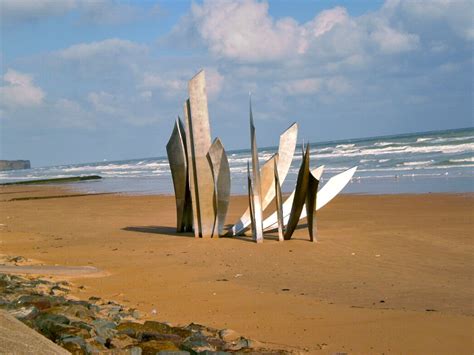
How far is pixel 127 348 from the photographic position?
424 centimetres

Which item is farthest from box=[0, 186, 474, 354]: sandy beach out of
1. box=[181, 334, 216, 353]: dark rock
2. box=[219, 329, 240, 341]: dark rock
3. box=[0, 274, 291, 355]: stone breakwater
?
box=[181, 334, 216, 353]: dark rock

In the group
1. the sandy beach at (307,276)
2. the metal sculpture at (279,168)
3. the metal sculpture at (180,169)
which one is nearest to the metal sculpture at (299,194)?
the sandy beach at (307,276)

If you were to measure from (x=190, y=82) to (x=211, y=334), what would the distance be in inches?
238

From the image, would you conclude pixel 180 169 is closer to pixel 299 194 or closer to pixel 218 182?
pixel 218 182

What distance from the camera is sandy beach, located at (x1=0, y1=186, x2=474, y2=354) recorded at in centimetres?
520

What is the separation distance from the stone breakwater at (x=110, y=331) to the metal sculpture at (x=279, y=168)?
512cm

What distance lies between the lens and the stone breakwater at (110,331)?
14.1 feet

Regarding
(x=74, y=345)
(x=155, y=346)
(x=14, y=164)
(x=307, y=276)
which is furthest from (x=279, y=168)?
(x=14, y=164)

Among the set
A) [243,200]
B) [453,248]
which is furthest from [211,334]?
[243,200]

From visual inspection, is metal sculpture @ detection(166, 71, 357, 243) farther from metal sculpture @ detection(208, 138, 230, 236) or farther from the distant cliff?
the distant cliff

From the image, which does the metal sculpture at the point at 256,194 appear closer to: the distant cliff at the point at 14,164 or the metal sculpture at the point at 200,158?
the metal sculpture at the point at 200,158

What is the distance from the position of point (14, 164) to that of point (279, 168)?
4382 inches

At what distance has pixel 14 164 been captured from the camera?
11525 centimetres

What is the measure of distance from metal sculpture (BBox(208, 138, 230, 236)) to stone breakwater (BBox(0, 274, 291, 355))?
4.68 meters
